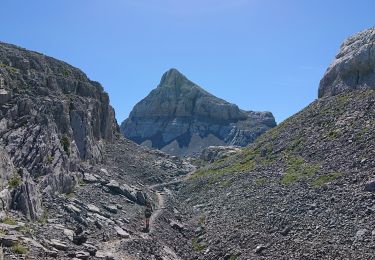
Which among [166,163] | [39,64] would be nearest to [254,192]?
[39,64]

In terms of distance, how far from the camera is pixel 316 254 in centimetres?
3597

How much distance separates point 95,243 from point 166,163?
77.7 metres

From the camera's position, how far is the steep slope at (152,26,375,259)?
39375mm

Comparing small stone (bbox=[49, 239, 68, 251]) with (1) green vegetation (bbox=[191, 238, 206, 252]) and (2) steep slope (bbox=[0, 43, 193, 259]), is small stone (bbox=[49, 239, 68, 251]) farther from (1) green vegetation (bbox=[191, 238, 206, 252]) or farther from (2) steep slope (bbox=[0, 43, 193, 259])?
(1) green vegetation (bbox=[191, 238, 206, 252])

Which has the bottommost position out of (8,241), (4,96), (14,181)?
(8,241)

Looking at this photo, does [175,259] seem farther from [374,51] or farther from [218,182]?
[374,51]

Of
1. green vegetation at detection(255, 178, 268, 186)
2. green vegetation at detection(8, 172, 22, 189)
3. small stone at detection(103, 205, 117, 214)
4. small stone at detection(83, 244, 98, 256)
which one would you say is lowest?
small stone at detection(83, 244, 98, 256)

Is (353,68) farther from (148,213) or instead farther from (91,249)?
(91,249)

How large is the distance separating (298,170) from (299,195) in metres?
11.2

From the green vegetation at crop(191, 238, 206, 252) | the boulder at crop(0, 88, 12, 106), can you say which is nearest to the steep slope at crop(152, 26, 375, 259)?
the green vegetation at crop(191, 238, 206, 252)

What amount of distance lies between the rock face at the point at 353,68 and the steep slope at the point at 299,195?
2.34ft

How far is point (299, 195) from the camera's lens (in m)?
51.2

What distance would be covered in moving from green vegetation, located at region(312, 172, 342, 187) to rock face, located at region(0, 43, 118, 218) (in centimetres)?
3037

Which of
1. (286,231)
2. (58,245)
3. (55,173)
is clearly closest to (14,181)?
(58,245)
